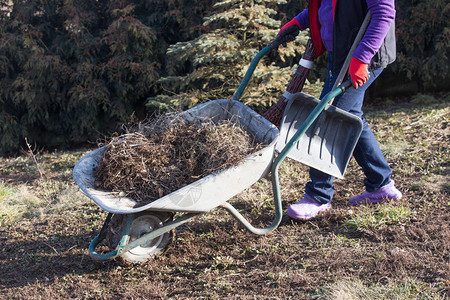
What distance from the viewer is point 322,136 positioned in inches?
120

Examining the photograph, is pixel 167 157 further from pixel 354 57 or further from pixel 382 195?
pixel 382 195

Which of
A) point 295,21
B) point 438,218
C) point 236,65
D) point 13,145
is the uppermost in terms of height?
point 295,21

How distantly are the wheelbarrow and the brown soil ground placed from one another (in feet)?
0.72

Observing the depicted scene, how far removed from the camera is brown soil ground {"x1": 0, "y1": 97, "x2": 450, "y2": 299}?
8.25 ft

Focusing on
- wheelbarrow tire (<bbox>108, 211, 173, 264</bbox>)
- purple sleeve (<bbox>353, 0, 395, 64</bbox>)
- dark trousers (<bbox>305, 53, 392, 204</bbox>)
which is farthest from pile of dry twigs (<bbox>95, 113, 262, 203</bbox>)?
purple sleeve (<bbox>353, 0, 395, 64</bbox>)

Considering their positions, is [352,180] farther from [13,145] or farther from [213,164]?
[13,145]

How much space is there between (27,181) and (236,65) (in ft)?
8.60

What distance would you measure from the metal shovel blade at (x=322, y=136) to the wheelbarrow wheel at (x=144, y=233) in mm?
931

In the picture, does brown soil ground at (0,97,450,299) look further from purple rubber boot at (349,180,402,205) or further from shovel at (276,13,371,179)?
shovel at (276,13,371,179)

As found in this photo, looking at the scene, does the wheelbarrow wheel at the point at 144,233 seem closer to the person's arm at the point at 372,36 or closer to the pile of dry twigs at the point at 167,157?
the pile of dry twigs at the point at 167,157

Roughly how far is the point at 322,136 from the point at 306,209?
22.8 inches

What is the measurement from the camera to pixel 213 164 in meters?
2.61

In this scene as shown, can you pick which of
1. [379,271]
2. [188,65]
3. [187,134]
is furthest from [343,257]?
[188,65]

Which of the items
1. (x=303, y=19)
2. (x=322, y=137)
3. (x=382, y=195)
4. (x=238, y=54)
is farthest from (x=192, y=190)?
(x=238, y=54)
